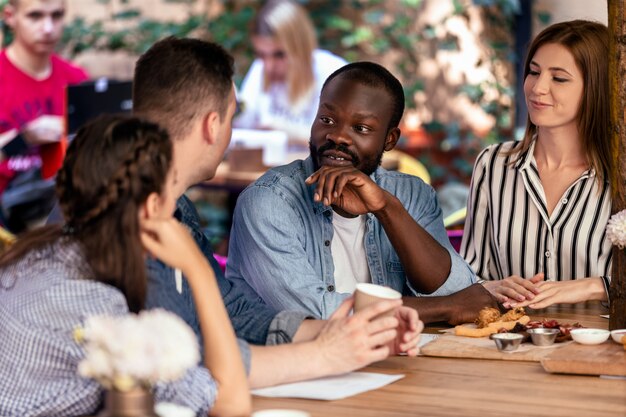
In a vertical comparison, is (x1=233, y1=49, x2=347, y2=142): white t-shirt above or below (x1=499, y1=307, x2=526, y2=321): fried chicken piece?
above

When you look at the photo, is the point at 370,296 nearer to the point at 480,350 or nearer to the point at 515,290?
the point at 480,350

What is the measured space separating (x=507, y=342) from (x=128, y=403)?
1.16m

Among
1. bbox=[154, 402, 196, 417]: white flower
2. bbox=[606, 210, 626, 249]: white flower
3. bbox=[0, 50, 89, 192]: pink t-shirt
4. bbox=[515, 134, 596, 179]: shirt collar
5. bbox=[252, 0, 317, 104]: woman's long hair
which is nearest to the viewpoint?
bbox=[154, 402, 196, 417]: white flower

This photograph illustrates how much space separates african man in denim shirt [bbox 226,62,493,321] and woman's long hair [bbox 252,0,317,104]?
3.88 metres

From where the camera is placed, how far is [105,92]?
237 inches

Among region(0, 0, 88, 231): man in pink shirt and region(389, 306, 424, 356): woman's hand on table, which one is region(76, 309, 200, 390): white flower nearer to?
region(389, 306, 424, 356): woman's hand on table

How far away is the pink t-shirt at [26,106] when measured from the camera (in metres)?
6.33

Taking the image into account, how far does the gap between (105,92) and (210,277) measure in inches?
170

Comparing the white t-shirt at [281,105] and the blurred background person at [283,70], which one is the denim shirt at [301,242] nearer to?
the white t-shirt at [281,105]

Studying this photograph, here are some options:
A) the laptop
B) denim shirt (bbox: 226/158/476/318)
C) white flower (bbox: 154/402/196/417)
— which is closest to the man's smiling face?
denim shirt (bbox: 226/158/476/318)

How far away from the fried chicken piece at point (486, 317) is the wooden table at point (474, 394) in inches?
11.2

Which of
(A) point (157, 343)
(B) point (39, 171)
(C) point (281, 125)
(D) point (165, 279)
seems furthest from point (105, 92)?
(A) point (157, 343)

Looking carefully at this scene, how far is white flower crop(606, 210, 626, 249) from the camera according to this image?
2.66m

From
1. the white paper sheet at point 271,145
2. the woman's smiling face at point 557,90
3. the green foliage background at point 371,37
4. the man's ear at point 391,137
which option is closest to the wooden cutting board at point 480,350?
the man's ear at point 391,137
